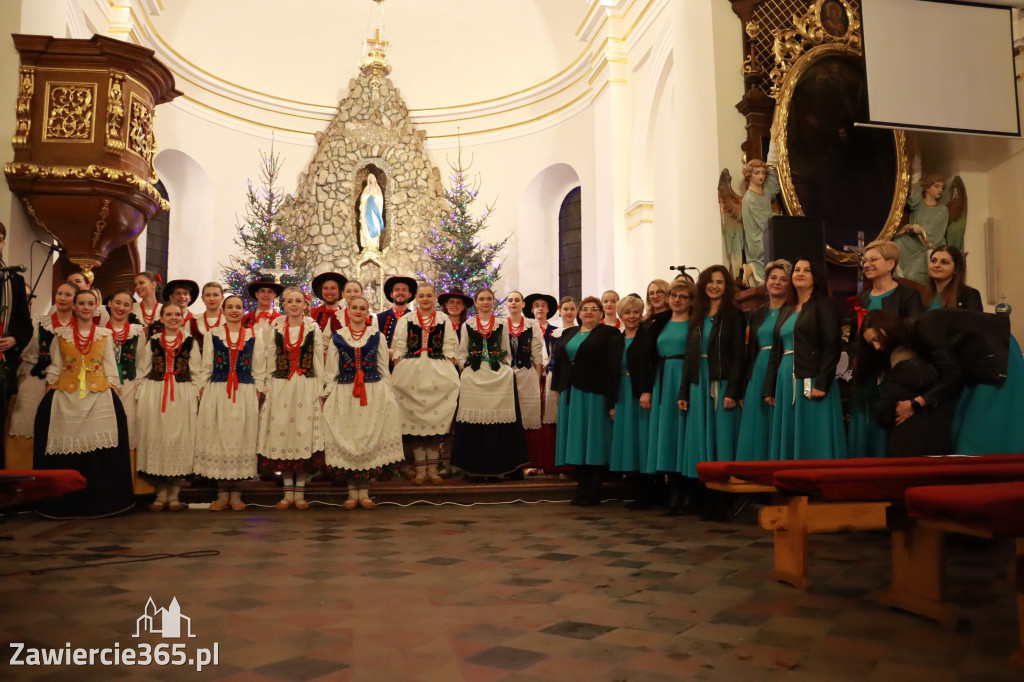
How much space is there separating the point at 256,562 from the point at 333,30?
15877mm

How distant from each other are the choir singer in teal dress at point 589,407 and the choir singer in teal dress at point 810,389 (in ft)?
5.45

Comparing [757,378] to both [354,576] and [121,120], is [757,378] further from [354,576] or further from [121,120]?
[121,120]

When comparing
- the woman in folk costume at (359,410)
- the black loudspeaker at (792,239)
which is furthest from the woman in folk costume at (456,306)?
the black loudspeaker at (792,239)

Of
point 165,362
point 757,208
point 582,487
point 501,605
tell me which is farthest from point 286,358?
point 757,208

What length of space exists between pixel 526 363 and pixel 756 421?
268 cm

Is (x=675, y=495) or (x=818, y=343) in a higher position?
(x=818, y=343)

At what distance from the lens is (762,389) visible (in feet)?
17.5

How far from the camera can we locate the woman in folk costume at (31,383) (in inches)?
243

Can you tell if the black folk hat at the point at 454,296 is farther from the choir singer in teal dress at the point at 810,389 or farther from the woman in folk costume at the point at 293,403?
the choir singer in teal dress at the point at 810,389

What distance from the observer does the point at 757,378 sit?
17.6ft

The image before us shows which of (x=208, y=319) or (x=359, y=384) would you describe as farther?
(x=208, y=319)

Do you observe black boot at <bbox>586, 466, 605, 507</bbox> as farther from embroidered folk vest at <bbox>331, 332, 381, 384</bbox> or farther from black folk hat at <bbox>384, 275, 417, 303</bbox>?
black folk hat at <bbox>384, 275, 417, 303</bbox>

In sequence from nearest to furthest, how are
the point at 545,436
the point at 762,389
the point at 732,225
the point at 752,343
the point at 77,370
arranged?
the point at 762,389
the point at 752,343
the point at 77,370
the point at 545,436
the point at 732,225

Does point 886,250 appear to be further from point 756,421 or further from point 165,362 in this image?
point 165,362
